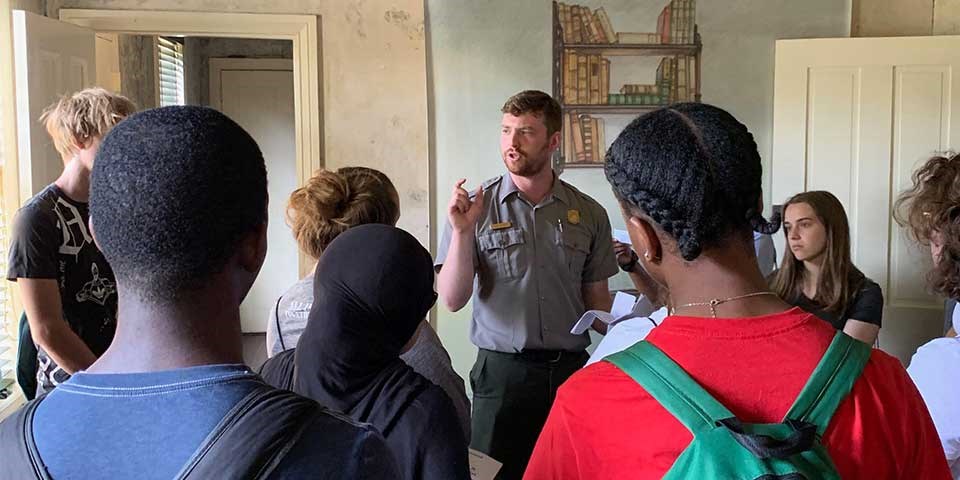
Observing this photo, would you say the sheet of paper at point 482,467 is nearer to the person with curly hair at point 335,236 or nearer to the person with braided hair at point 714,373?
the person with curly hair at point 335,236

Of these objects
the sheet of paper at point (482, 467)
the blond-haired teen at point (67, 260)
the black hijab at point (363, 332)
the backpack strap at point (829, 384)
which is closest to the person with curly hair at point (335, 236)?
the sheet of paper at point (482, 467)

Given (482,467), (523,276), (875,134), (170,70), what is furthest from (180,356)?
(170,70)

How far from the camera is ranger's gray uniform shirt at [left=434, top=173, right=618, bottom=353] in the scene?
253 centimetres

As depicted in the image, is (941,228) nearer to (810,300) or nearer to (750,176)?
(750,176)

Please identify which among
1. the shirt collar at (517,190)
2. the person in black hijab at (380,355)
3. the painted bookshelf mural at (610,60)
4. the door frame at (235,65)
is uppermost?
the door frame at (235,65)

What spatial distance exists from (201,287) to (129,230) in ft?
0.26

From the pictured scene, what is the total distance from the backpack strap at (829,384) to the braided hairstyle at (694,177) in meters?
0.17

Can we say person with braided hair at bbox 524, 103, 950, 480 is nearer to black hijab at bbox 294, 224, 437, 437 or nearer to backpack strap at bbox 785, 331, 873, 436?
backpack strap at bbox 785, 331, 873, 436

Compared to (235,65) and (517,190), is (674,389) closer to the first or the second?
(517,190)

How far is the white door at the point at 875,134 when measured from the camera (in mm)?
3686

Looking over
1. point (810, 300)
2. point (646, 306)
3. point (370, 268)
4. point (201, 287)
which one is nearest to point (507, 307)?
point (646, 306)

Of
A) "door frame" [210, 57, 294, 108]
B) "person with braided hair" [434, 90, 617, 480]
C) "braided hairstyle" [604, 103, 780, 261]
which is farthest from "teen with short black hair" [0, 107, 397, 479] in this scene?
"door frame" [210, 57, 294, 108]

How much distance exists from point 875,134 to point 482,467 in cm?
295

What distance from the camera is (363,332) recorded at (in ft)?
4.38
